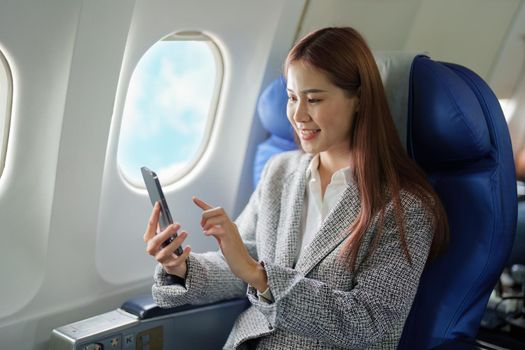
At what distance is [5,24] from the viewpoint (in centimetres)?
190

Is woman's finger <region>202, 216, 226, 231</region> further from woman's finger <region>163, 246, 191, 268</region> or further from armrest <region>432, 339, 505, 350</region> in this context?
armrest <region>432, 339, 505, 350</region>

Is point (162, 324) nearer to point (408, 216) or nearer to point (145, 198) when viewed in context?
point (145, 198)

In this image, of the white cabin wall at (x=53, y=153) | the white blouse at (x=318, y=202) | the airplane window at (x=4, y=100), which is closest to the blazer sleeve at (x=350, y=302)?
the white blouse at (x=318, y=202)

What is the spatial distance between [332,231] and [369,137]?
26 centimetres

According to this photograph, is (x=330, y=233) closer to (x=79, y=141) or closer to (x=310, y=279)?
(x=310, y=279)

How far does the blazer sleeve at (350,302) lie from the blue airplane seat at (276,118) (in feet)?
2.37

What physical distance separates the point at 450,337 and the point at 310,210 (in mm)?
504

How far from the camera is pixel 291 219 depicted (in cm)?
209

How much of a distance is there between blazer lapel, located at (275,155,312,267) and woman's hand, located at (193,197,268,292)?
199mm

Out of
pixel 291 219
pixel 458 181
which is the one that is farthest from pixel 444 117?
pixel 291 219

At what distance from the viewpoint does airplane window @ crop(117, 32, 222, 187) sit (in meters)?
2.53

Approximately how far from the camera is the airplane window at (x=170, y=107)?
2.53m

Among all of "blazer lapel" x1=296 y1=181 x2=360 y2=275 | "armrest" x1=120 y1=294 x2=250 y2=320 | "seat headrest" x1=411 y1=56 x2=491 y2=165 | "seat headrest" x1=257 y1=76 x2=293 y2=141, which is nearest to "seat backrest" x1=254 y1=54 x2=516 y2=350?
"seat headrest" x1=411 y1=56 x2=491 y2=165

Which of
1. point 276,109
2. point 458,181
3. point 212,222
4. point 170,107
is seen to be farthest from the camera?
point 170,107
